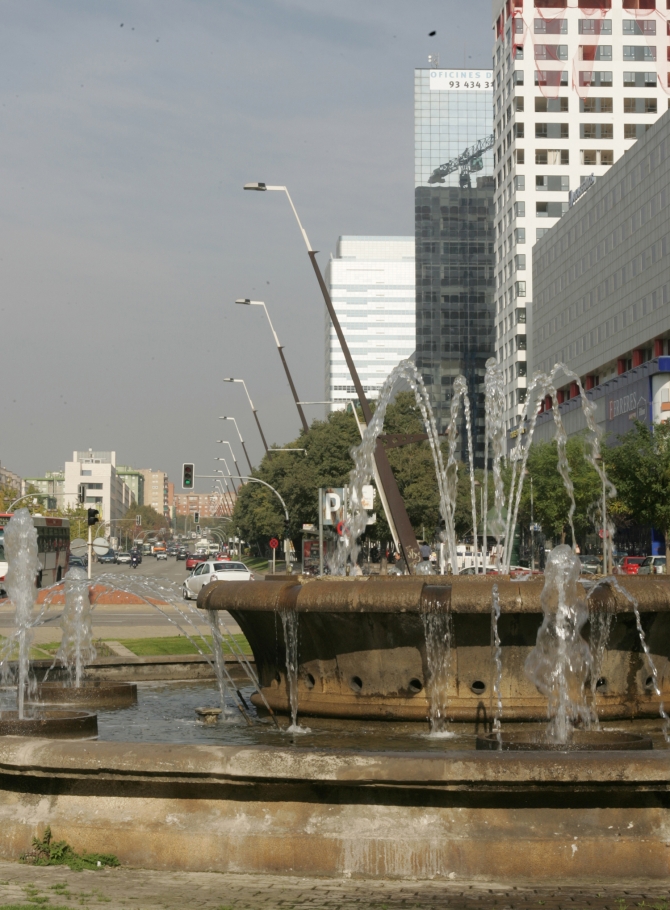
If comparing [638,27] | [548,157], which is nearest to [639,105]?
[638,27]

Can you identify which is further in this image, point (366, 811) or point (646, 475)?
point (646, 475)

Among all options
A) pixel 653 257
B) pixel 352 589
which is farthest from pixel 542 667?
pixel 653 257

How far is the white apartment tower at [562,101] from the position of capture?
354 feet

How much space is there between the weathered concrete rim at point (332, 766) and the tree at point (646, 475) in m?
45.9

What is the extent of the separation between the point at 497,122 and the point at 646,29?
1616 centimetres

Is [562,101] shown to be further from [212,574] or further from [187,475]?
[212,574]

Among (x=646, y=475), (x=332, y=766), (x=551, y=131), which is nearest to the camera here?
(x=332, y=766)

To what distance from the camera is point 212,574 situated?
45.1 m

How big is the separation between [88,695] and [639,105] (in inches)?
4248

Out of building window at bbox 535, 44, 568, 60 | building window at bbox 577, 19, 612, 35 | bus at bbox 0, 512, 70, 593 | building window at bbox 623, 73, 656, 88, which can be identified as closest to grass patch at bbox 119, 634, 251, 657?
bus at bbox 0, 512, 70, 593

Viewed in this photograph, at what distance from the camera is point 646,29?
10750 centimetres

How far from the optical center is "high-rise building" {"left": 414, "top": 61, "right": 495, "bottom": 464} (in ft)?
504

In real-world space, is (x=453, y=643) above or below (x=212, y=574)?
above

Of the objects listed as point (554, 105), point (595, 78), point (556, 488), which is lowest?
point (556, 488)
